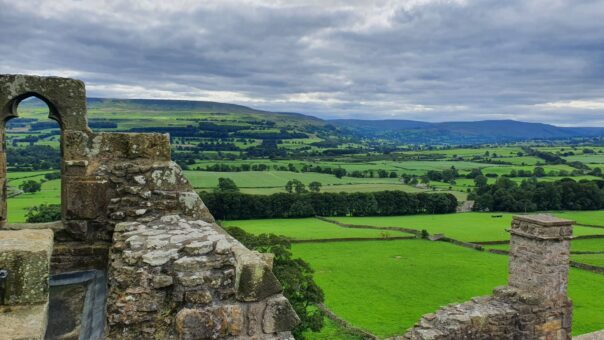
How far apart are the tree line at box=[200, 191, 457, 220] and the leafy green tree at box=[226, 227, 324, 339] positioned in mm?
31742

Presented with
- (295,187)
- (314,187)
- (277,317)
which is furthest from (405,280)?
(314,187)

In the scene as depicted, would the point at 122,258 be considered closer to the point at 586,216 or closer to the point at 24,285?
the point at 24,285

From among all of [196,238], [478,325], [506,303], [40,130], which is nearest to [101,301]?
[196,238]

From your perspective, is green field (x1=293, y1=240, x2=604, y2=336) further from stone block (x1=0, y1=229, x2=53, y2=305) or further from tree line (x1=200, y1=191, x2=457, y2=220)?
stone block (x1=0, y1=229, x2=53, y2=305)

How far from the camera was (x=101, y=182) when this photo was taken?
18.9 feet

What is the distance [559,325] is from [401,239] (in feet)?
109

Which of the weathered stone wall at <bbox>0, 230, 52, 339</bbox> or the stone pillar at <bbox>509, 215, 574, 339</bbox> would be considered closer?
the weathered stone wall at <bbox>0, 230, 52, 339</bbox>

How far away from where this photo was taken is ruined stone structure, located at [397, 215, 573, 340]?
10.7 m

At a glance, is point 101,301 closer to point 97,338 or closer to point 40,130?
point 97,338

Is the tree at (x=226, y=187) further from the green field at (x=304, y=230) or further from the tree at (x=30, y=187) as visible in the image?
the tree at (x=30, y=187)

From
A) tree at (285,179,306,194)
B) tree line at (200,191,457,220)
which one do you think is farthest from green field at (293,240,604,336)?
tree at (285,179,306,194)

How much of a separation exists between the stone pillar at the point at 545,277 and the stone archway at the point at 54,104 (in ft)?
32.9

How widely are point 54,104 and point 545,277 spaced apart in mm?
10838

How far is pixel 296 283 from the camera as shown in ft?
62.6
